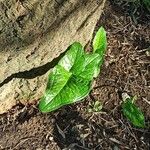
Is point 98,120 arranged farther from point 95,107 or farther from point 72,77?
point 72,77

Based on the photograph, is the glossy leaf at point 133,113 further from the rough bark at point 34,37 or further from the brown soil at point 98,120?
the rough bark at point 34,37

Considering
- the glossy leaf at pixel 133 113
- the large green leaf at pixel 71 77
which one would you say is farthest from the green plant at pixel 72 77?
the glossy leaf at pixel 133 113

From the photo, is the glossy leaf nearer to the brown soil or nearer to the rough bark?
the brown soil

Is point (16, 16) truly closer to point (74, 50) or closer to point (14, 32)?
point (14, 32)

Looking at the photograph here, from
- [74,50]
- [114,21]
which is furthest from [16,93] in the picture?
[114,21]

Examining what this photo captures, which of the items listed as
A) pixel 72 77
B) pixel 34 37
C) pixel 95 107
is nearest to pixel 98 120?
pixel 95 107

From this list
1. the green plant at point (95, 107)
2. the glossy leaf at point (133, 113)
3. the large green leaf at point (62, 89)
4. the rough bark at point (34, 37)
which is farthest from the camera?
the green plant at point (95, 107)
